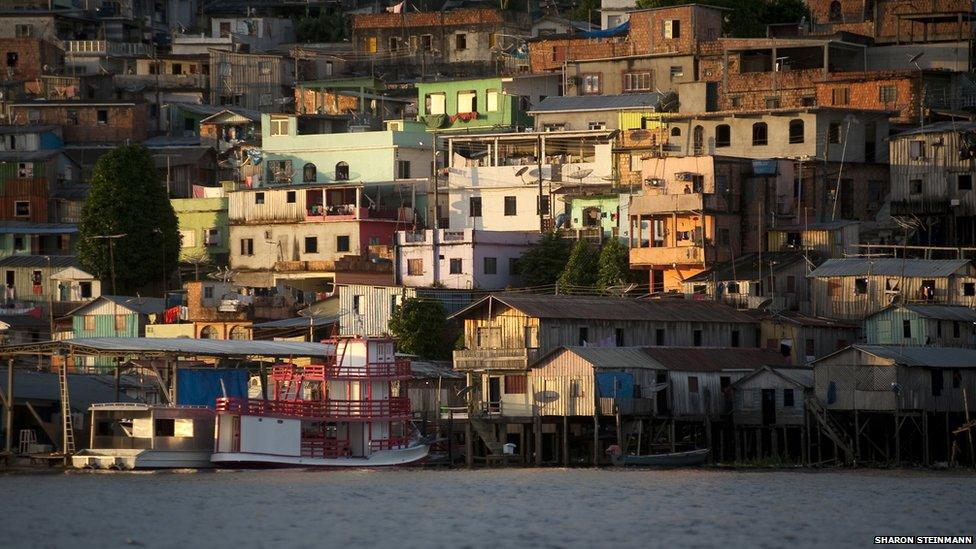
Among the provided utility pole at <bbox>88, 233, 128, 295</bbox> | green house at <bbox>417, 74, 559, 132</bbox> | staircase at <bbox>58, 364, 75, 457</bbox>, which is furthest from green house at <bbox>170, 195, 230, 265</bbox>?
staircase at <bbox>58, 364, 75, 457</bbox>

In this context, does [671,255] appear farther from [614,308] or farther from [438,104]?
[438,104]

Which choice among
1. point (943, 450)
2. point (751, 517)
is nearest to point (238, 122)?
point (943, 450)

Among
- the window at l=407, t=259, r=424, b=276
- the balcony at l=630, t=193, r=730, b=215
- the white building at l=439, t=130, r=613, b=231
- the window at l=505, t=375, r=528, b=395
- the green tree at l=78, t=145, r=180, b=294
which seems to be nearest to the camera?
the window at l=505, t=375, r=528, b=395

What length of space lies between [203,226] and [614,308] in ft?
114

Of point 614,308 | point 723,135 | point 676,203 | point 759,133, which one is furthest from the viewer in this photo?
point 723,135

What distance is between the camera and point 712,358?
84000mm

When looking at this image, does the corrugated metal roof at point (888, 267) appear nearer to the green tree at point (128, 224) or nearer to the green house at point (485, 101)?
the green house at point (485, 101)

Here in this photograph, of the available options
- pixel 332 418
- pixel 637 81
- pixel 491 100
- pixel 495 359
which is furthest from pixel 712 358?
pixel 491 100

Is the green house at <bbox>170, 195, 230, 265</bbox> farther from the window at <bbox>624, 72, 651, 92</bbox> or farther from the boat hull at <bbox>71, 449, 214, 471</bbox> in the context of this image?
the boat hull at <bbox>71, 449, 214, 471</bbox>

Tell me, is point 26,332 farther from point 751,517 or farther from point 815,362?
point 751,517

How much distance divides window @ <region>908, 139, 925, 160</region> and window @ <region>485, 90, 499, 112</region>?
2968 cm

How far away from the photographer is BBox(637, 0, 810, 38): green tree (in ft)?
387

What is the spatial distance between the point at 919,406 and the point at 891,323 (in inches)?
265

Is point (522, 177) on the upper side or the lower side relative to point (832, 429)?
upper
